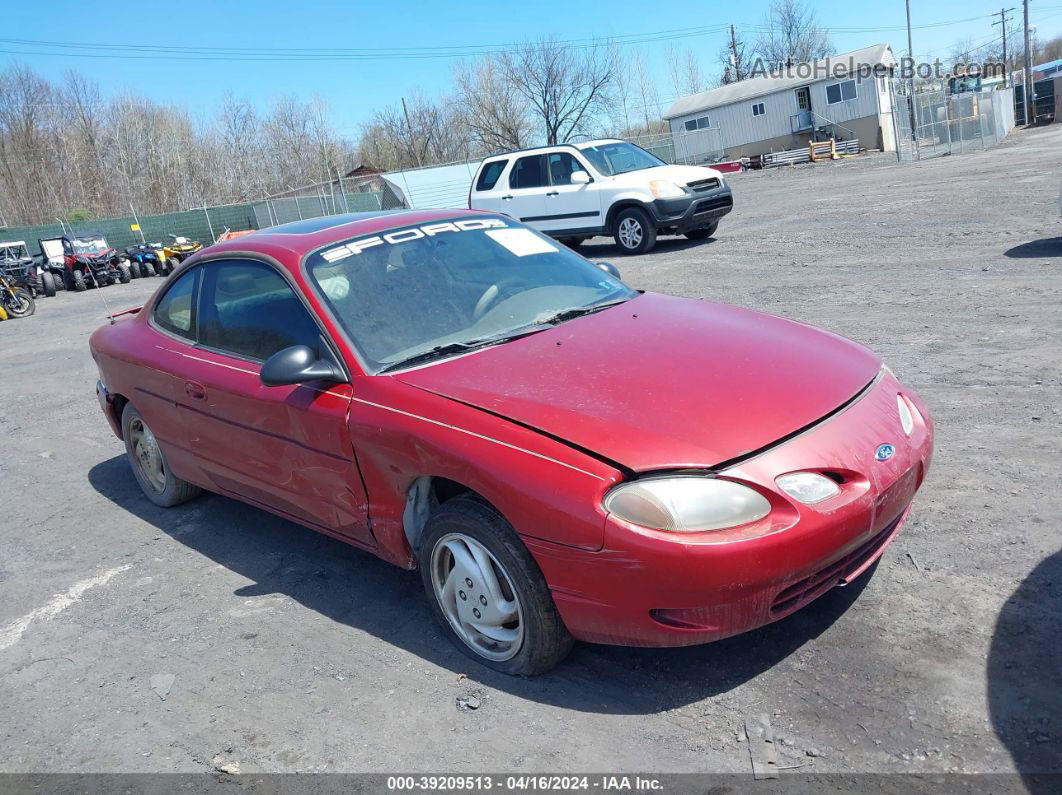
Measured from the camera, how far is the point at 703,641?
2742 mm

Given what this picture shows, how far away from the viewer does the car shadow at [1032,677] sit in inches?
94.5

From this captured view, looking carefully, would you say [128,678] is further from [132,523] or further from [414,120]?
[414,120]

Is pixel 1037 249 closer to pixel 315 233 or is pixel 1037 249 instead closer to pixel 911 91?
pixel 315 233

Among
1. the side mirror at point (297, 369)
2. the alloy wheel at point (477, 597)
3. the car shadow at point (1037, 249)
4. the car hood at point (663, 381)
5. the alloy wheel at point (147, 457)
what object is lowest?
the car shadow at point (1037, 249)

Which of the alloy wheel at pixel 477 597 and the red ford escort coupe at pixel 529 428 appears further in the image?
the alloy wheel at pixel 477 597

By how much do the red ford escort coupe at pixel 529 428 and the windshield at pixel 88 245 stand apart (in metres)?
23.6

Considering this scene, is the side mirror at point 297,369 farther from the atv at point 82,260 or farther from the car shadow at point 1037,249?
the atv at point 82,260

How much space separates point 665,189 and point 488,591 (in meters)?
12.0

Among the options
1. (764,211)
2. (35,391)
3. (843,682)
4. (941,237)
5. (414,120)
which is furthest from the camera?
(414,120)

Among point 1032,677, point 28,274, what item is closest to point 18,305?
point 28,274

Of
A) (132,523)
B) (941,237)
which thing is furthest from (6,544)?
(941,237)

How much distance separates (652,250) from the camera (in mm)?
14805

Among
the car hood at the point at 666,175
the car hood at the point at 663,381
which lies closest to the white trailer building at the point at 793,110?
the car hood at the point at 666,175

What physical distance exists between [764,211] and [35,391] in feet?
46.8
